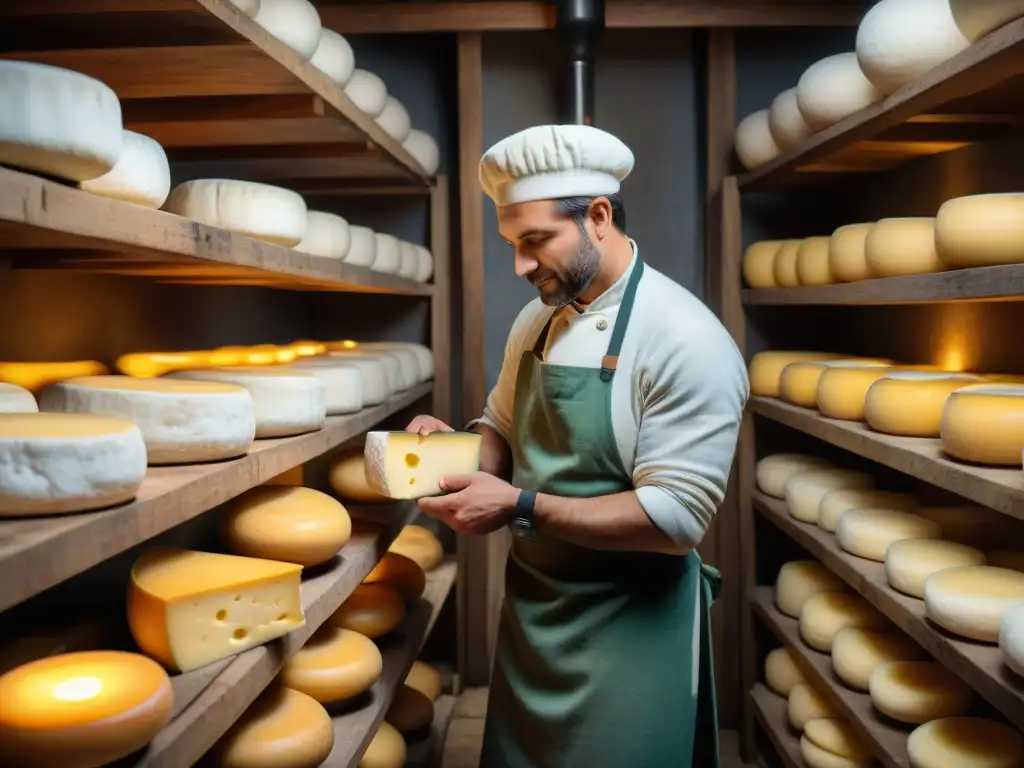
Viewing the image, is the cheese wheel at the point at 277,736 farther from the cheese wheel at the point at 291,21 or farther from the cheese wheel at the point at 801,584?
the cheese wheel at the point at 801,584

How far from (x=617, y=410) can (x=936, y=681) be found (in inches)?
39.5

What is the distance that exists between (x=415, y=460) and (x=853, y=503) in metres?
1.34

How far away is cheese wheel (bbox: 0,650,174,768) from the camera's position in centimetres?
102

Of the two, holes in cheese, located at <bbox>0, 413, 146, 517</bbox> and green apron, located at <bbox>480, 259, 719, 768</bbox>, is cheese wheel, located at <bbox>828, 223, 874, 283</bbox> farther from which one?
holes in cheese, located at <bbox>0, 413, 146, 517</bbox>

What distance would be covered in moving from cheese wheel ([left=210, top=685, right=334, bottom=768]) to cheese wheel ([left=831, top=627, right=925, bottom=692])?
1306mm

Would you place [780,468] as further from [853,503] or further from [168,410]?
[168,410]

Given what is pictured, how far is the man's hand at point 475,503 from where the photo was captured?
1.78 metres

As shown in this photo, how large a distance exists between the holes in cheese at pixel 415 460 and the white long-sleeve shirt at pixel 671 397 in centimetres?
29

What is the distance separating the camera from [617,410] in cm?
182

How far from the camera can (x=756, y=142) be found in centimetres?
305

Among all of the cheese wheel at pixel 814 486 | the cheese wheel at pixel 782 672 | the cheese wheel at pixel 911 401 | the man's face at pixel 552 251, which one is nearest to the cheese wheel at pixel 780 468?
the cheese wheel at pixel 814 486

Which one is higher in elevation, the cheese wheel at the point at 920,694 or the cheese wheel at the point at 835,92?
the cheese wheel at the point at 835,92

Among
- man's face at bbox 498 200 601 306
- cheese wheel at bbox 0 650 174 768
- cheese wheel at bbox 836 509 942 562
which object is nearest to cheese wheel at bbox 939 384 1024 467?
cheese wheel at bbox 836 509 942 562

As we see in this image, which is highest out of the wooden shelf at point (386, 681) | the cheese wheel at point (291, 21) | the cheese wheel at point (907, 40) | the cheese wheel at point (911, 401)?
the cheese wheel at point (291, 21)
